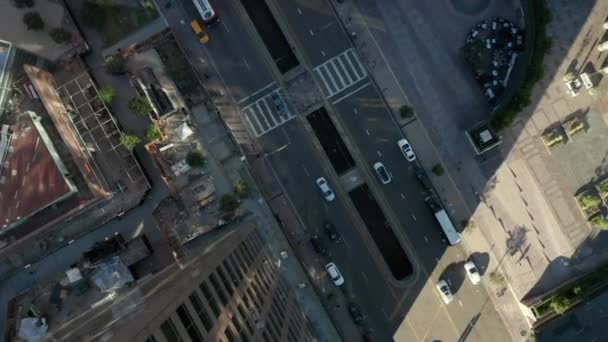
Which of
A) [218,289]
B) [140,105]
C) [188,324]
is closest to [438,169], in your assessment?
[218,289]

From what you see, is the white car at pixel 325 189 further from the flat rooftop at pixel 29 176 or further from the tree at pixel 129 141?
the flat rooftop at pixel 29 176

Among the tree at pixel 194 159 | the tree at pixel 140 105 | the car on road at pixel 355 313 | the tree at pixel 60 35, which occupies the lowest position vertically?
the car on road at pixel 355 313

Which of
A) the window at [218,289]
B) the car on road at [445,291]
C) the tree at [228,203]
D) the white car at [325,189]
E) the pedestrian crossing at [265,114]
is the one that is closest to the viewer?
the window at [218,289]

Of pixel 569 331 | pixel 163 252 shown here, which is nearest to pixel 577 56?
pixel 569 331

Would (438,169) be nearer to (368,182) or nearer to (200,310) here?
(368,182)

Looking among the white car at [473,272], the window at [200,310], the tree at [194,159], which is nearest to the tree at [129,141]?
the tree at [194,159]

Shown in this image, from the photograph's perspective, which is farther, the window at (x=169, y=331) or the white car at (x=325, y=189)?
the white car at (x=325, y=189)
